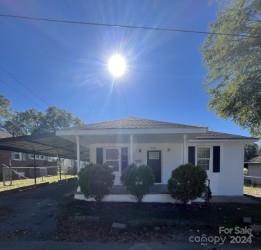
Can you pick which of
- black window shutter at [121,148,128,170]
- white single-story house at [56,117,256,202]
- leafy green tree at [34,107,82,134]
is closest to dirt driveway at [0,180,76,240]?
white single-story house at [56,117,256,202]

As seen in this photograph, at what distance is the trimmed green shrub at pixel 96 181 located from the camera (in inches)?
395

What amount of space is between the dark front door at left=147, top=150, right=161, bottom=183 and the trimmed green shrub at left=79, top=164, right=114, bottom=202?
4.75 m

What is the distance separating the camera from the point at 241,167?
14.1 meters

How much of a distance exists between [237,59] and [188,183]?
4924mm

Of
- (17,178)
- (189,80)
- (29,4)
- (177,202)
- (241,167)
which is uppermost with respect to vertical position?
(29,4)

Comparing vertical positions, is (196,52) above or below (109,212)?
above

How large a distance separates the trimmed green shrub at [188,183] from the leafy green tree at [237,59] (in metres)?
3.25

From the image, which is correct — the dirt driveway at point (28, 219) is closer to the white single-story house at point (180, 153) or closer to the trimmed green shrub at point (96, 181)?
the trimmed green shrub at point (96, 181)

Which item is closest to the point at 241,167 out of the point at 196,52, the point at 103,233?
the point at 196,52

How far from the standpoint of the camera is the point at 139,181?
1017cm

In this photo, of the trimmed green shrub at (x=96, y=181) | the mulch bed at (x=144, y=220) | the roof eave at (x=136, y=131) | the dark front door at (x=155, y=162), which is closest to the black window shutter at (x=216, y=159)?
the dark front door at (x=155, y=162)

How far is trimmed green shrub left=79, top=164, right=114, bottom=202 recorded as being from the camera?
10023mm

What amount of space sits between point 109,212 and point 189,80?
908 cm

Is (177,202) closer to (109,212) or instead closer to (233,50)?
(109,212)
